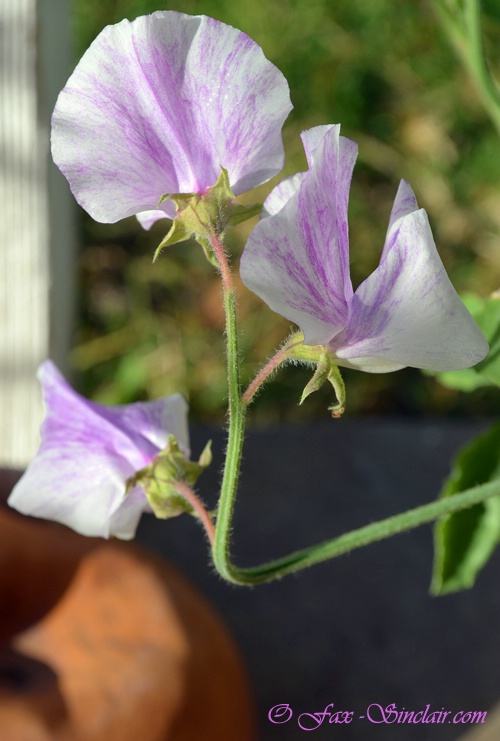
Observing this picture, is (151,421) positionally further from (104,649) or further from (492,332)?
(104,649)

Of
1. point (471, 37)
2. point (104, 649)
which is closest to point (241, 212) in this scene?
point (471, 37)

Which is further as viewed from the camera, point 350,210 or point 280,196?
point 350,210

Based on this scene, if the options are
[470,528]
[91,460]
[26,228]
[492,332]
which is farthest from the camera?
[26,228]

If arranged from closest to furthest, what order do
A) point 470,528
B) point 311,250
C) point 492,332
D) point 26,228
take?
point 311,250, point 492,332, point 470,528, point 26,228

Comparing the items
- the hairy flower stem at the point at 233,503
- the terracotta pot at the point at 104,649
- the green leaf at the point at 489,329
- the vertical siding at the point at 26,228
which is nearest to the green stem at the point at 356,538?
the hairy flower stem at the point at 233,503

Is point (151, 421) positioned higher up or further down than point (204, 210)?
further down

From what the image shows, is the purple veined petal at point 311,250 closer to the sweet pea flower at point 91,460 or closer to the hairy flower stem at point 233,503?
the hairy flower stem at point 233,503
